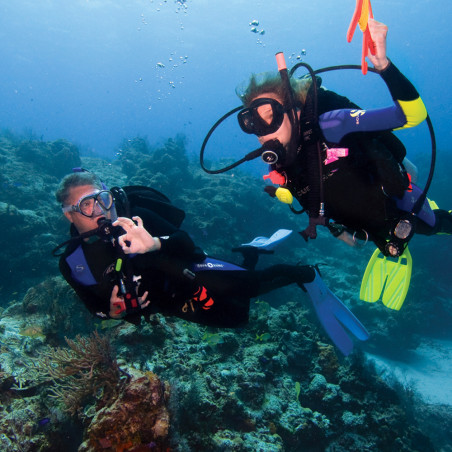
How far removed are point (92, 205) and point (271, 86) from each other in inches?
98.0

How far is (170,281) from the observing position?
3541 mm

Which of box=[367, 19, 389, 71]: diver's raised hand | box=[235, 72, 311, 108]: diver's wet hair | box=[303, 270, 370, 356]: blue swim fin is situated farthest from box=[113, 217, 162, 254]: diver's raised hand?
box=[303, 270, 370, 356]: blue swim fin

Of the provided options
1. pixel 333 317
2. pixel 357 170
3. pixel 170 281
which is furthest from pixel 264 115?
pixel 333 317

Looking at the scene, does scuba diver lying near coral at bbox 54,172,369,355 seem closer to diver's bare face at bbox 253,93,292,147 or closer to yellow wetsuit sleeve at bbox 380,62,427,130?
diver's bare face at bbox 253,93,292,147

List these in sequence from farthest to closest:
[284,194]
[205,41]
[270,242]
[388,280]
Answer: [205,41] < [270,242] < [388,280] < [284,194]

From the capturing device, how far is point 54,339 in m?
5.41

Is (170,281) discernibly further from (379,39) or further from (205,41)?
(205,41)

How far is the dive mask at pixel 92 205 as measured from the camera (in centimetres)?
300

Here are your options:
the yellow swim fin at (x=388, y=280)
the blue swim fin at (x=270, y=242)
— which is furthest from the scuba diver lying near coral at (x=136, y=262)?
the yellow swim fin at (x=388, y=280)

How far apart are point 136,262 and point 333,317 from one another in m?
4.29

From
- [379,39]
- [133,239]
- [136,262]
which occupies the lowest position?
[136,262]

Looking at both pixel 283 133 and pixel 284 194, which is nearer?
pixel 283 133

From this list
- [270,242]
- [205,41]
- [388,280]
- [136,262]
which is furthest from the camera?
[205,41]

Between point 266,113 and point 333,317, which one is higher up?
point 266,113
